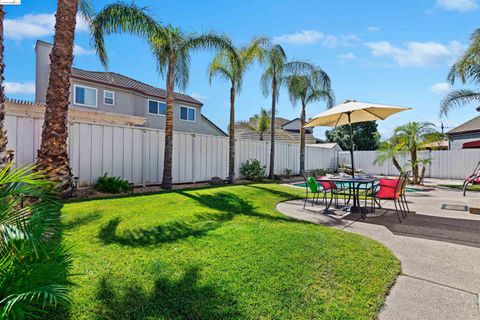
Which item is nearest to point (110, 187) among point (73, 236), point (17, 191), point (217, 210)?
point (217, 210)

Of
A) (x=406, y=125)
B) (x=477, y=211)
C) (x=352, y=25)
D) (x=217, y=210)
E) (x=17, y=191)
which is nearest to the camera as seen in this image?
(x=17, y=191)

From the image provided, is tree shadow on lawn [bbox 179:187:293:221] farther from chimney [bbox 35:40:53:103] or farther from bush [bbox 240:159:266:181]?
chimney [bbox 35:40:53:103]

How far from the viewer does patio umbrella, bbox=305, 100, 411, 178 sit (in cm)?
745

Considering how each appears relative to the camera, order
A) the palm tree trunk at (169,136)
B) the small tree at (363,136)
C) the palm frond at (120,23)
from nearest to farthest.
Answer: the palm frond at (120,23), the palm tree trunk at (169,136), the small tree at (363,136)

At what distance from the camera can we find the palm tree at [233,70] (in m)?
12.9

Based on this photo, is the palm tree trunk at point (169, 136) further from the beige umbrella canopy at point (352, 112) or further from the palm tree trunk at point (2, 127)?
the palm tree trunk at point (2, 127)

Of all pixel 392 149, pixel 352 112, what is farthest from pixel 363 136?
pixel 352 112

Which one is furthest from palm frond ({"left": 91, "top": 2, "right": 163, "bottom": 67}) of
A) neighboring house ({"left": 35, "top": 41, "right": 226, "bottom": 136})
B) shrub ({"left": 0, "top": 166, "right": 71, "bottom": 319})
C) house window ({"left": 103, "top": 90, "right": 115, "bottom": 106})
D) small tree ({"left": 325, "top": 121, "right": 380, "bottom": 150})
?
small tree ({"left": 325, "top": 121, "right": 380, "bottom": 150})

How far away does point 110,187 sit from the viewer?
29.8 feet

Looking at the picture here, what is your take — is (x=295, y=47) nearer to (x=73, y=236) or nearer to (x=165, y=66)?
(x=165, y=66)

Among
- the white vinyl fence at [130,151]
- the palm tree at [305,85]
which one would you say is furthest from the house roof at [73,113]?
the palm tree at [305,85]

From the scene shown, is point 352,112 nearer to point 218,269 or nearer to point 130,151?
point 218,269

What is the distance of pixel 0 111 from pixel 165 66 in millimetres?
6857

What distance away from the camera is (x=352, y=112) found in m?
8.79
